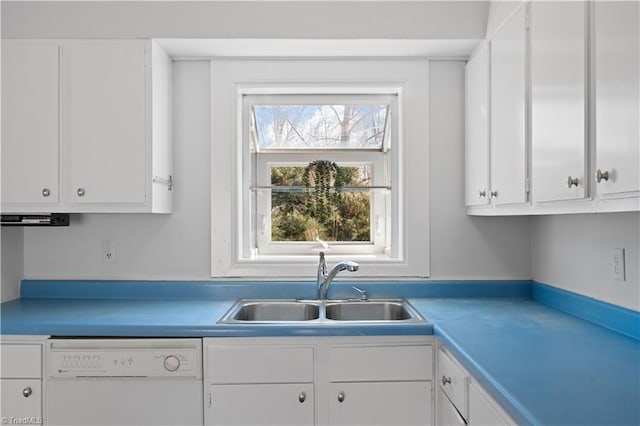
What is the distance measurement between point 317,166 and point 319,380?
126cm

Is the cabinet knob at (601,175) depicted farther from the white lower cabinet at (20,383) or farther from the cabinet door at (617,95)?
the white lower cabinet at (20,383)

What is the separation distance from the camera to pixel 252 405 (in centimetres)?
192

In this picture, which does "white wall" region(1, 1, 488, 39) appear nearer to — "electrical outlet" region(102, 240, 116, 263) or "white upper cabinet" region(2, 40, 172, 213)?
"white upper cabinet" region(2, 40, 172, 213)

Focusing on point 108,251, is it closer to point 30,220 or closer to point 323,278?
point 30,220

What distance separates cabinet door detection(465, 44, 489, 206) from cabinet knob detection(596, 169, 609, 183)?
88cm

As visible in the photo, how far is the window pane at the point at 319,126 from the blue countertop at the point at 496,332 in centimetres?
87

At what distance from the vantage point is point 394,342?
1.95 metres

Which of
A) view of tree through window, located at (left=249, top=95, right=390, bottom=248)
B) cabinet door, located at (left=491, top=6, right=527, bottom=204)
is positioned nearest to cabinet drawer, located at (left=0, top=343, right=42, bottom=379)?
view of tree through window, located at (left=249, top=95, right=390, bottom=248)

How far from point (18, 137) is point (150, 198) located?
0.67m

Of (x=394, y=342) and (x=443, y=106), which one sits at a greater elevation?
(x=443, y=106)

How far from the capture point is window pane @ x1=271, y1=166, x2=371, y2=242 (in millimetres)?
2764

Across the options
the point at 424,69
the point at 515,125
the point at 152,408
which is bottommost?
the point at 152,408

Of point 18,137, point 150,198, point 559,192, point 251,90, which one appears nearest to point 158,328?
point 150,198

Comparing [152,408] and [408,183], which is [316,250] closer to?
[408,183]
